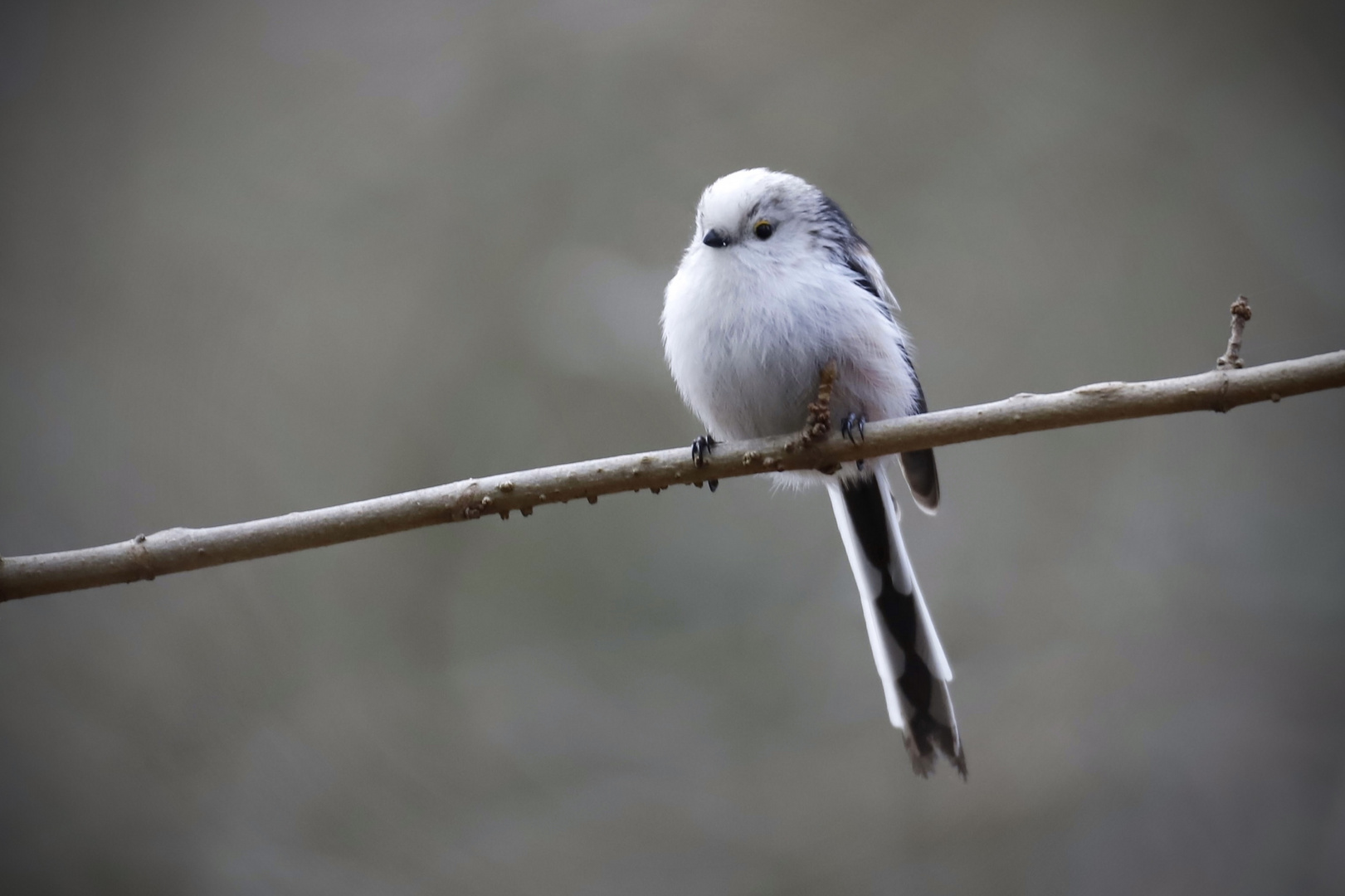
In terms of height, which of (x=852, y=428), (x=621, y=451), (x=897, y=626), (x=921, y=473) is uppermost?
(x=621, y=451)

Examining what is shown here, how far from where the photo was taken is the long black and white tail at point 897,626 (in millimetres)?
2256

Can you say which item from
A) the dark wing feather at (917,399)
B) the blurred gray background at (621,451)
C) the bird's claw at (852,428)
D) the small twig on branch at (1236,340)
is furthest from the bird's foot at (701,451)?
the blurred gray background at (621,451)

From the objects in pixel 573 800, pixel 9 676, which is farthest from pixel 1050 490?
pixel 9 676

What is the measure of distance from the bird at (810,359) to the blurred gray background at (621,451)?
60.8 inches

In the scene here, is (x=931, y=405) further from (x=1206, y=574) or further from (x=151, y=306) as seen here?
(x=151, y=306)

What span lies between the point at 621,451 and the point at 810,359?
73.5 inches

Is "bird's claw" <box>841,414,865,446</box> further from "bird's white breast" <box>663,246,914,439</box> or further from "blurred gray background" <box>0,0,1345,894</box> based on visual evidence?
"blurred gray background" <box>0,0,1345,894</box>

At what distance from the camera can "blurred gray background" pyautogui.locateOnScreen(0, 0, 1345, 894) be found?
12.0 feet

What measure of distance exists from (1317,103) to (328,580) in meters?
5.00

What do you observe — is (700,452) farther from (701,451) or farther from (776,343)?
(776,343)

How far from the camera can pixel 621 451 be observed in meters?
3.92

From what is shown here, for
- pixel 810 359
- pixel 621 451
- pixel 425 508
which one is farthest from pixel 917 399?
pixel 621 451

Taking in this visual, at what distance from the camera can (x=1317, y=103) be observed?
4.19 m

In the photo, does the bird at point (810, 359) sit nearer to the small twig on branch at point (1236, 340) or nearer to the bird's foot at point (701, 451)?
the bird's foot at point (701, 451)
